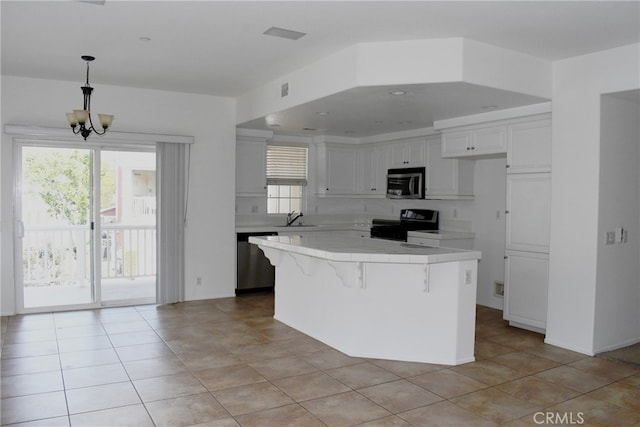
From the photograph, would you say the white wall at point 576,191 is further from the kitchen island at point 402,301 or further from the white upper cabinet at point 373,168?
the white upper cabinet at point 373,168

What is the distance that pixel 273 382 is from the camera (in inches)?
146

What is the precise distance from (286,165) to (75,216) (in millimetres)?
3103

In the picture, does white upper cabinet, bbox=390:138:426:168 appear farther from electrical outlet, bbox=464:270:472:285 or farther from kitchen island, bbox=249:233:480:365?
electrical outlet, bbox=464:270:472:285

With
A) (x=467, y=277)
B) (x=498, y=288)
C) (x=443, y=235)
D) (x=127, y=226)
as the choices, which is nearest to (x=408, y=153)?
(x=443, y=235)

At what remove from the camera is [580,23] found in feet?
11.9

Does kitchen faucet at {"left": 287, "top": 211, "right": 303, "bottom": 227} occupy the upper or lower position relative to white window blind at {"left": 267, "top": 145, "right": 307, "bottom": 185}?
lower

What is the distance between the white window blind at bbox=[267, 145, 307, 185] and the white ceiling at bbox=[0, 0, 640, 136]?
2389 mm

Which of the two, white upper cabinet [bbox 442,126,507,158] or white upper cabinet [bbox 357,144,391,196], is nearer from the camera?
white upper cabinet [bbox 442,126,507,158]

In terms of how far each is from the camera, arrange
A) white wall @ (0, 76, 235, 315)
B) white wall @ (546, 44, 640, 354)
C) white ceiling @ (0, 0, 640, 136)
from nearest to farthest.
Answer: white ceiling @ (0, 0, 640, 136) → white wall @ (546, 44, 640, 354) → white wall @ (0, 76, 235, 315)

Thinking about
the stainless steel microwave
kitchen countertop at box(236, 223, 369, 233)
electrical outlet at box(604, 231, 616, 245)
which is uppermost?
the stainless steel microwave

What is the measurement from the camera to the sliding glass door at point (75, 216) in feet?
18.8

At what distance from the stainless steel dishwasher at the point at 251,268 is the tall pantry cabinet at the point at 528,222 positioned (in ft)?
10.8

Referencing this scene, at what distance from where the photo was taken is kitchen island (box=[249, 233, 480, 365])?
407 cm

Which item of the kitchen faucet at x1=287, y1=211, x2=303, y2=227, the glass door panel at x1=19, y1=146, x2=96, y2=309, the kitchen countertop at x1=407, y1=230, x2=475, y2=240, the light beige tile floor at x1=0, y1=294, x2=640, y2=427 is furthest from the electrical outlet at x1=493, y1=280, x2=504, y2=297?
the glass door panel at x1=19, y1=146, x2=96, y2=309
